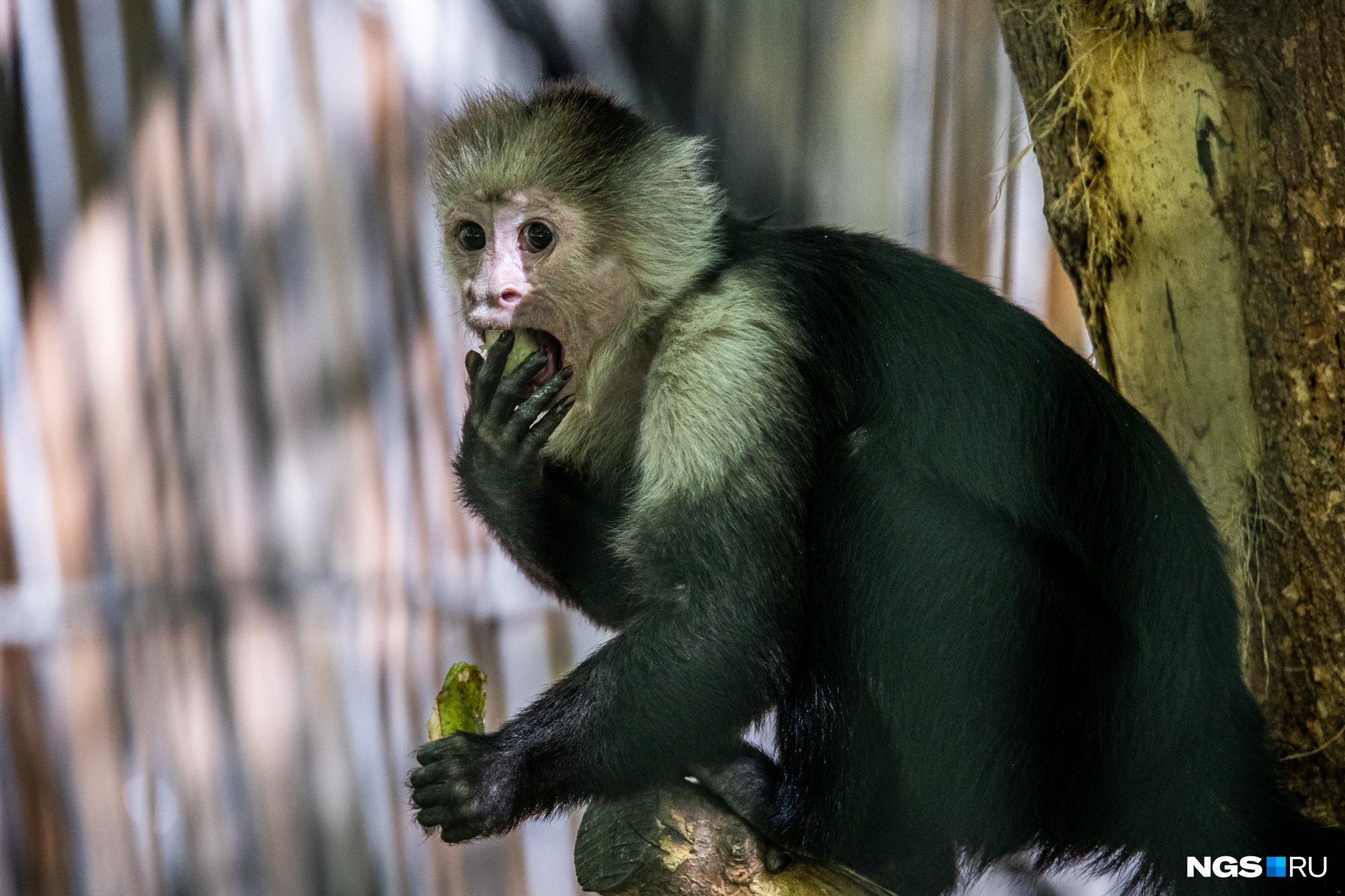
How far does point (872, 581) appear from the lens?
5.70ft

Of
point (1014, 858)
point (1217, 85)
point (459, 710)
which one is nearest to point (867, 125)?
point (1217, 85)

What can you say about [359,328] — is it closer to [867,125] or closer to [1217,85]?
[867,125]

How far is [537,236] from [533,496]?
0.47 metres

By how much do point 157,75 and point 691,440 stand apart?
1.41 metres

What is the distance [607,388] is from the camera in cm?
198

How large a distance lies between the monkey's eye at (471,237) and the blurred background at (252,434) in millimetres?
314

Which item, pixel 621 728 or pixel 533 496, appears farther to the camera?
pixel 533 496

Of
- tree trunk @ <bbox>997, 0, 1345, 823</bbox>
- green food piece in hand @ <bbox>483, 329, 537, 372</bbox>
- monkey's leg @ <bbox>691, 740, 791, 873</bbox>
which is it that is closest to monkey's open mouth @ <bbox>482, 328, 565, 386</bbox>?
green food piece in hand @ <bbox>483, 329, 537, 372</bbox>

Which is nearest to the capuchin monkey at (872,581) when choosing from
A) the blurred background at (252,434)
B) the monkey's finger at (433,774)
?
the monkey's finger at (433,774)

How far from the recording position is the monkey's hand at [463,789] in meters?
1.70

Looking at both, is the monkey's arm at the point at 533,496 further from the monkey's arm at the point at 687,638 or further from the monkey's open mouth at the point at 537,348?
the monkey's arm at the point at 687,638

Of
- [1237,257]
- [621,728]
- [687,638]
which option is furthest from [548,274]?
[1237,257]

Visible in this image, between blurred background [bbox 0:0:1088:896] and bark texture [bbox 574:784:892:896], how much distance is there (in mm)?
705

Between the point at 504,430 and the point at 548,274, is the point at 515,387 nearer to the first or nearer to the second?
the point at 504,430
